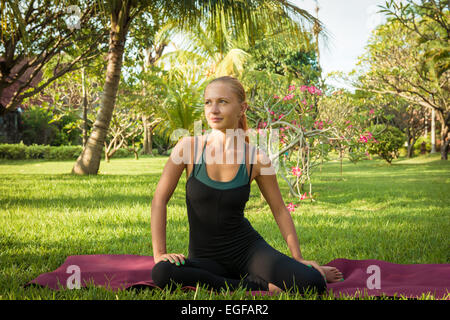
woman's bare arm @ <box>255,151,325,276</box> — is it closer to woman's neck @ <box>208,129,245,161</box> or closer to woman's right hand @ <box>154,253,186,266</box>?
woman's neck @ <box>208,129,245,161</box>

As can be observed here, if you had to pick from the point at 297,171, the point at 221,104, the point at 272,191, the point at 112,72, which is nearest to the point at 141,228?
the point at 272,191

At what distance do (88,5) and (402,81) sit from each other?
13.7m

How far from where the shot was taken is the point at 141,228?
4715 mm

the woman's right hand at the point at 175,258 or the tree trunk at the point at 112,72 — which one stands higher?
the tree trunk at the point at 112,72

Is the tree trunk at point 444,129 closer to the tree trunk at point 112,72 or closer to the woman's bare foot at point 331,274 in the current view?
the tree trunk at point 112,72

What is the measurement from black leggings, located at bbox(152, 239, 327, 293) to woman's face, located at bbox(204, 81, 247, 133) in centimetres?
86

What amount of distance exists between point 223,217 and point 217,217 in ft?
0.13

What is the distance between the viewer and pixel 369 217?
592 cm

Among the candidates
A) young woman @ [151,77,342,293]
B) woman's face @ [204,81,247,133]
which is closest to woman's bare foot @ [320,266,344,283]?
young woman @ [151,77,342,293]

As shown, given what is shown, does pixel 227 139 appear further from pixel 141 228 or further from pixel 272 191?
pixel 141 228

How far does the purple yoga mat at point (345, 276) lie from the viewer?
244 centimetres

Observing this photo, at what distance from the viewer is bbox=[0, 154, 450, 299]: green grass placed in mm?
3012

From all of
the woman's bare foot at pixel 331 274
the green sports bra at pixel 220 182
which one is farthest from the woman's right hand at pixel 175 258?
the woman's bare foot at pixel 331 274

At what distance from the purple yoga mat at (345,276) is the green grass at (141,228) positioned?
7.1 inches
